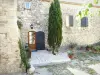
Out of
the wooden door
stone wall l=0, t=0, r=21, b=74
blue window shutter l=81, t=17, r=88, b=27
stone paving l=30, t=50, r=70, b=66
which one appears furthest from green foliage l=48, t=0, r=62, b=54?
stone wall l=0, t=0, r=21, b=74

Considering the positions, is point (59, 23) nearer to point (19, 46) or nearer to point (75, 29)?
point (75, 29)

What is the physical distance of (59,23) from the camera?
1388 centimetres

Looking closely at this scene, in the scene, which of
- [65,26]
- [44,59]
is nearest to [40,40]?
[65,26]

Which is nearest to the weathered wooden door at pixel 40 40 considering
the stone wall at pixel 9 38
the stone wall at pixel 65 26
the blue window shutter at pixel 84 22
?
the stone wall at pixel 65 26

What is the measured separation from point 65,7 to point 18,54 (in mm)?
9055

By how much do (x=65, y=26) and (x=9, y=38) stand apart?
9.00 metres

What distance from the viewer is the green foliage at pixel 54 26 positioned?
13836 millimetres

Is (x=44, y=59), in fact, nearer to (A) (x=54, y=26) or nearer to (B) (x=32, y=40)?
(A) (x=54, y=26)

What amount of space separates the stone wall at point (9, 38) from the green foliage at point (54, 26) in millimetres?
6648

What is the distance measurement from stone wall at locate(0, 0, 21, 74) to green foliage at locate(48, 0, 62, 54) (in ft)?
21.8

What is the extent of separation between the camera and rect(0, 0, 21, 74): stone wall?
694 centimetres

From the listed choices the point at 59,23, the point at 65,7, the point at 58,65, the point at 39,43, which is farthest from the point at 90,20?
the point at 58,65

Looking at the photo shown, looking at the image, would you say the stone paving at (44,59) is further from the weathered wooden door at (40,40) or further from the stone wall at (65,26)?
the stone wall at (65,26)

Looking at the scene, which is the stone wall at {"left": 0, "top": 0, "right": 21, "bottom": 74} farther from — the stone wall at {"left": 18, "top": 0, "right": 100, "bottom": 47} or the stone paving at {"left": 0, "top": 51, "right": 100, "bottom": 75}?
the stone wall at {"left": 18, "top": 0, "right": 100, "bottom": 47}
